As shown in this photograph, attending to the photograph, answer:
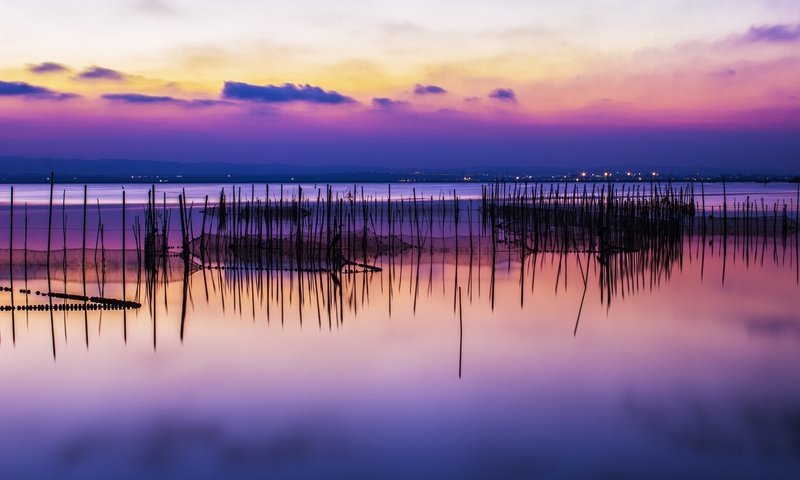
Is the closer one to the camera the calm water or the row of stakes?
the calm water

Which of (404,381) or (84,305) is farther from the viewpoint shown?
(84,305)

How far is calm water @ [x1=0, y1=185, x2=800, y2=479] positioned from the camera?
445 cm

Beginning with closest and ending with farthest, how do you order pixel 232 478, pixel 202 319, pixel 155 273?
pixel 232 478 → pixel 202 319 → pixel 155 273

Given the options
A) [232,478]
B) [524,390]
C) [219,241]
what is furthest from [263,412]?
[219,241]

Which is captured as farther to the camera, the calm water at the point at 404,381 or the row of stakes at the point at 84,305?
the row of stakes at the point at 84,305

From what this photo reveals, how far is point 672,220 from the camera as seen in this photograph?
16.4 m

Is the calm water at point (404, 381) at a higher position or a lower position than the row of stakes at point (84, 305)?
lower

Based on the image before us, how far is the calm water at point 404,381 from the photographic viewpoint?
4.45 m

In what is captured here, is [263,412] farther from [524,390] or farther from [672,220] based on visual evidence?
[672,220]

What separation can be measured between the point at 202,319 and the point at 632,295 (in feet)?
15.6

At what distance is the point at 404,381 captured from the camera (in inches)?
238

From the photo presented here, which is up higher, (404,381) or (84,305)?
(84,305)

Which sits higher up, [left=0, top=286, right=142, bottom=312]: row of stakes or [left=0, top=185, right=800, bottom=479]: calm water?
[left=0, top=286, right=142, bottom=312]: row of stakes

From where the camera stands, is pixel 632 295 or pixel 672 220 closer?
pixel 632 295
